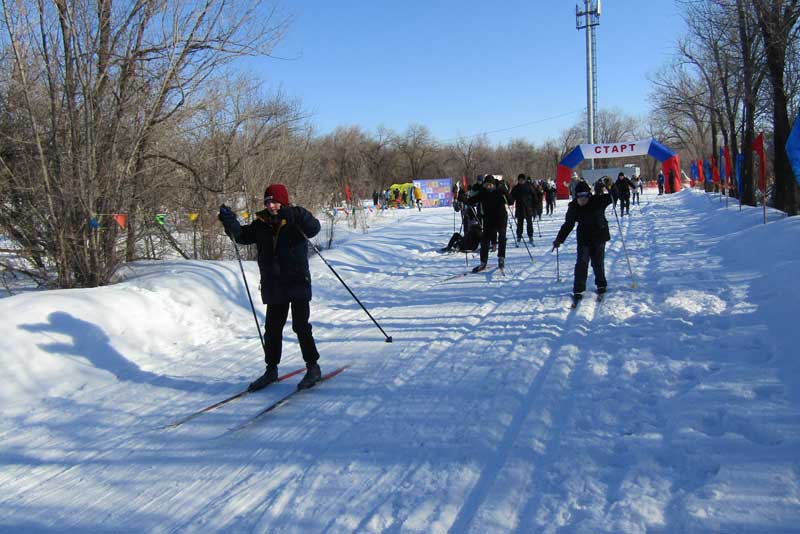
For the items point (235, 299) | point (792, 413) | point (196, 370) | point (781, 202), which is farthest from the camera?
point (781, 202)

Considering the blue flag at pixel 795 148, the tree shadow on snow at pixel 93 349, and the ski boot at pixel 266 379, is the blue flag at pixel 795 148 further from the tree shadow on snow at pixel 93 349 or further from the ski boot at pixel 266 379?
the tree shadow on snow at pixel 93 349

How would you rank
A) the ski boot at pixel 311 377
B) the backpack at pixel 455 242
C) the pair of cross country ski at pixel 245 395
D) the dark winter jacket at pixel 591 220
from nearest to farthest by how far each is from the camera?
the pair of cross country ski at pixel 245 395 < the ski boot at pixel 311 377 < the dark winter jacket at pixel 591 220 < the backpack at pixel 455 242

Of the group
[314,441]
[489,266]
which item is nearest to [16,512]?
[314,441]

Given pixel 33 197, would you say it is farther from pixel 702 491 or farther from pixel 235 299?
pixel 702 491

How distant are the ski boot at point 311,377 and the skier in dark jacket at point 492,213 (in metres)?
6.16

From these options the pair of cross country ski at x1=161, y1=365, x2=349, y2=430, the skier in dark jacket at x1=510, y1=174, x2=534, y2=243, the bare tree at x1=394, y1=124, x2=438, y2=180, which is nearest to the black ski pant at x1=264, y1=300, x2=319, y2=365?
the pair of cross country ski at x1=161, y1=365, x2=349, y2=430

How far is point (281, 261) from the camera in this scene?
491 cm

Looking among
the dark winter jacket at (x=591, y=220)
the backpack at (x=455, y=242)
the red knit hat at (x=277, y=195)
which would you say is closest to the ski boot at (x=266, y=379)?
the red knit hat at (x=277, y=195)

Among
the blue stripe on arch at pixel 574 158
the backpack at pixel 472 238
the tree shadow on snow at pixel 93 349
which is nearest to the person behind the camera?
the tree shadow on snow at pixel 93 349

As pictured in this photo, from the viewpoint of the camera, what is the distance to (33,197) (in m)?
7.75

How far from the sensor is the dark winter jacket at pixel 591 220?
7.88 m

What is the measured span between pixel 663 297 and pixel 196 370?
19.9 ft

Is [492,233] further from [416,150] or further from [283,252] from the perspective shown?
Answer: [416,150]

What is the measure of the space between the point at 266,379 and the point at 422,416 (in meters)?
1.71
